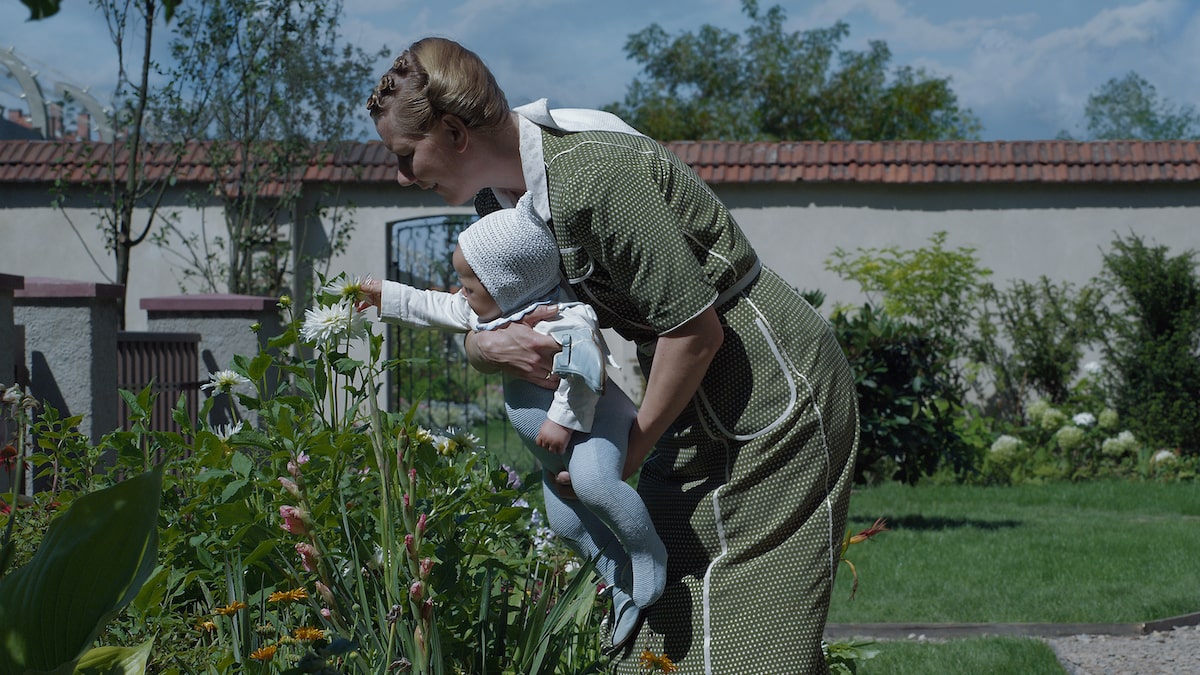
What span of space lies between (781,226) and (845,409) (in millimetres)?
10005

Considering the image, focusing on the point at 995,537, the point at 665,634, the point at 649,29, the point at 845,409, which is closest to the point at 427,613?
the point at 665,634

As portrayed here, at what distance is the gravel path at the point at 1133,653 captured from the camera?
4.16 metres

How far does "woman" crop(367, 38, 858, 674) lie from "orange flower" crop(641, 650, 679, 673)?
0.11 ft

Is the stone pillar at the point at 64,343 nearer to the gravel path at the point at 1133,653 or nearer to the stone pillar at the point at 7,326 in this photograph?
the stone pillar at the point at 7,326

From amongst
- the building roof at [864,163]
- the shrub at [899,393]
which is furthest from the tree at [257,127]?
the shrub at [899,393]

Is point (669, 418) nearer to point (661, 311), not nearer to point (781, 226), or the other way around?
point (661, 311)

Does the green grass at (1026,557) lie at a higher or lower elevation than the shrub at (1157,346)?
lower

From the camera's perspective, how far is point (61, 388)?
16.8 feet

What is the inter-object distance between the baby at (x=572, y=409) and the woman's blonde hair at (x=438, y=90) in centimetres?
14

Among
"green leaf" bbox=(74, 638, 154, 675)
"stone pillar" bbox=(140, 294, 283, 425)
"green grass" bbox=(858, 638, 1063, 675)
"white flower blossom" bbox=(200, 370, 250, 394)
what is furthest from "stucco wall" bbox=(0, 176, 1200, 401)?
"green leaf" bbox=(74, 638, 154, 675)

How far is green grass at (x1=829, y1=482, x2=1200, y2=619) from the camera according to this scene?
197 inches

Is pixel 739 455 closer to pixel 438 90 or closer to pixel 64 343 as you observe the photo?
pixel 438 90

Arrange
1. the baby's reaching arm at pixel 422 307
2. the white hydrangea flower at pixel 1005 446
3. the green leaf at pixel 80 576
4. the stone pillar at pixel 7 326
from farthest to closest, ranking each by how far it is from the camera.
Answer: the white hydrangea flower at pixel 1005 446 < the stone pillar at pixel 7 326 < the baby's reaching arm at pixel 422 307 < the green leaf at pixel 80 576

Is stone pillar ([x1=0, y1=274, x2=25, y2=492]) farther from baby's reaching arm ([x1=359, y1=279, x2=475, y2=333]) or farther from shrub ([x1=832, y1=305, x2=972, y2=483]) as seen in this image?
shrub ([x1=832, y1=305, x2=972, y2=483])
